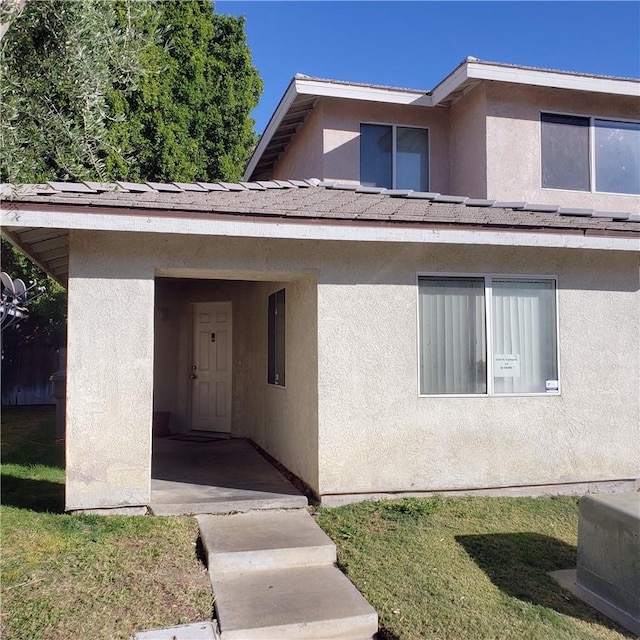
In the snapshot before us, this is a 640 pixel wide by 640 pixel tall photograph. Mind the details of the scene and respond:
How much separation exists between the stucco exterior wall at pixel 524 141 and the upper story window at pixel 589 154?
152 millimetres

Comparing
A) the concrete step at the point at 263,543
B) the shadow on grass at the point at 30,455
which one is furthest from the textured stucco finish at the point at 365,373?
the shadow on grass at the point at 30,455

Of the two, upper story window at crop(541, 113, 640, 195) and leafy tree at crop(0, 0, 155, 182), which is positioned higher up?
upper story window at crop(541, 113, 640, 195)

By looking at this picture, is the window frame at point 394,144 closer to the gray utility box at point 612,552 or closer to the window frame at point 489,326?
the window frame at point 489,326

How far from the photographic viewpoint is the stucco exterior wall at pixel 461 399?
7219mm

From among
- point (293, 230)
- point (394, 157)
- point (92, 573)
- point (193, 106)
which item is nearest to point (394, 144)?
point (394, 157)

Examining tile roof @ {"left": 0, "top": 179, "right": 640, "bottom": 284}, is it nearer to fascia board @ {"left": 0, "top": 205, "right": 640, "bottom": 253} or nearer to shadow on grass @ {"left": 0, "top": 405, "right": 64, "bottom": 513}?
fascia board @ {"left": 0, "top": 205, "right": 640, "bottom": 253}

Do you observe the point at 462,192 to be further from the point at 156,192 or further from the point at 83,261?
the point at 83,261

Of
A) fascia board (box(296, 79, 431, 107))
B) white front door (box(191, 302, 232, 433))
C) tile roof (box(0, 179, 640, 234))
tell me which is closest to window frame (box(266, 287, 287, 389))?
tile roof (box(0, 179, 640, 234))

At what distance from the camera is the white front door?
1220cm

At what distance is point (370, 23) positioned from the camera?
9008 millimetres

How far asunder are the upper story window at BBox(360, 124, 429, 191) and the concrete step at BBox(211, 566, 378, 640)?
735 centimetres

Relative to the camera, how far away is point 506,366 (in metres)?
7.79


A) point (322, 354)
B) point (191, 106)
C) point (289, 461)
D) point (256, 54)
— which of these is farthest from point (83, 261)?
point (256, 54)

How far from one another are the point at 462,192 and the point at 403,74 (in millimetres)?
3704
